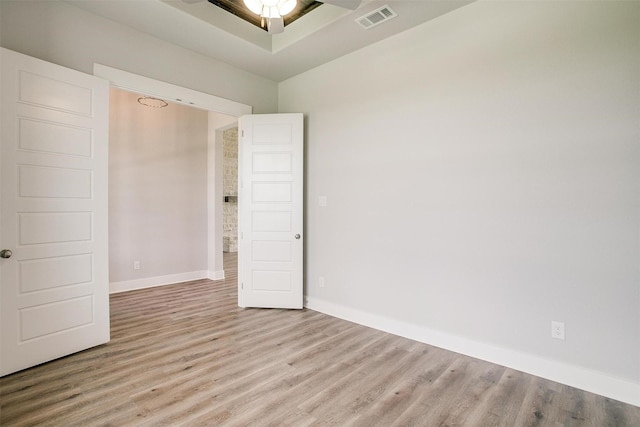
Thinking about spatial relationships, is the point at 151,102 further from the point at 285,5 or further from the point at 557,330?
the point at 557,330

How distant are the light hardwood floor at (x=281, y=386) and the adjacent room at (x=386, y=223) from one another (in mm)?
18

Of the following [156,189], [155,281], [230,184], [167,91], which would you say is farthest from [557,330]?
[230,184]

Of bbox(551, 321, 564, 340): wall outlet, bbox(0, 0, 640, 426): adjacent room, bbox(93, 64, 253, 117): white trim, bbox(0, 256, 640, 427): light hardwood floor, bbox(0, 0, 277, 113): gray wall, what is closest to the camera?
bbox(0, 256, 640, 427): light hardwood floor

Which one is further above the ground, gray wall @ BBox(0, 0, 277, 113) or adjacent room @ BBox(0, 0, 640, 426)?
gray wall @ BBox(0, 0, 277, 113)

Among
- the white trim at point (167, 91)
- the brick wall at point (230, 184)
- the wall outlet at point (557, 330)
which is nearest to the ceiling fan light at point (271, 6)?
the white trim at point (167, 91)

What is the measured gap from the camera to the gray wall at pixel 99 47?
239 centimetres

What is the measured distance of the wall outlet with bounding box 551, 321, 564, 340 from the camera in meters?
2.25

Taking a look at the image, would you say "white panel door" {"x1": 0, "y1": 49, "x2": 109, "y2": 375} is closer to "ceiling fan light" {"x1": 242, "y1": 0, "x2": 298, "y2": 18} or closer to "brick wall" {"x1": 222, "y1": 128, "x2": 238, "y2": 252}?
"ceiling fan light" {"x1": 242, "y1": 0, "x2": 298, "y2": 18}

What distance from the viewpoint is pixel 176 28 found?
117 inches

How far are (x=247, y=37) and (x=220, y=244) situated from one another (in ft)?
11.0

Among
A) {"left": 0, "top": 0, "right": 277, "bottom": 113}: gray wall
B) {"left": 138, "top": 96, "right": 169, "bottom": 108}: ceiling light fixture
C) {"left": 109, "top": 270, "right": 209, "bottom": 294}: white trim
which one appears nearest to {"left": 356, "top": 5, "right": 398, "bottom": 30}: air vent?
{"left": 0, "top": 0, "right": 277, "bottom": 113}: gray wall

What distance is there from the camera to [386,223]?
3.22 meters

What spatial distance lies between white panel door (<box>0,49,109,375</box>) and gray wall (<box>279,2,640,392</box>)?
93.6 inches

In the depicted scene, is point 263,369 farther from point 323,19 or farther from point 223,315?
point 323,19
